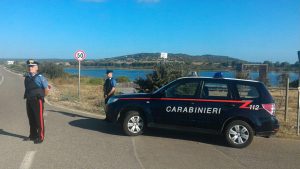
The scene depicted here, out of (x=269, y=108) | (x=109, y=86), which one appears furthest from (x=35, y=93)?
(x=269, y=108)

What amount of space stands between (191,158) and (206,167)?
2.25 feet

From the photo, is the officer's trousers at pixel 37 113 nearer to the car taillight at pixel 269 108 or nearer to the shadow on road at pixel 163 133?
the shadow on road at pixel 163 133

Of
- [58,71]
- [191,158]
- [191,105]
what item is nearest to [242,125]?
[191,105]

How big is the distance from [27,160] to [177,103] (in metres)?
3.89

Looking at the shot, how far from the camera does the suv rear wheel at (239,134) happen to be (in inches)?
356

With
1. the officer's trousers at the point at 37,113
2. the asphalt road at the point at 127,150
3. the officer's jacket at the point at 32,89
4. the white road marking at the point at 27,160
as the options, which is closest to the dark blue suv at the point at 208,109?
the asphalt road at the point at 127,150

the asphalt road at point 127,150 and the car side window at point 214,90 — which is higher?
the car side window at point 214,90

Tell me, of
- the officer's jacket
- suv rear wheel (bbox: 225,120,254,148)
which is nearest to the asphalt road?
suv rear wheel (bbox: 225,120,254,148)

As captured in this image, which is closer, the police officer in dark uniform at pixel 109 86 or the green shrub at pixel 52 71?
the police officer in dark uniform at pixel 109 86

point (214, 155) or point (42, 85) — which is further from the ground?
point (42, 85)

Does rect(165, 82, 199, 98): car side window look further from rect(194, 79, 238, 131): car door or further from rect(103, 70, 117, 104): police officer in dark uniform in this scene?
rect(103, 70, 117, 104): police officer in dark uniform

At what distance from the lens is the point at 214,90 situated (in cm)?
949

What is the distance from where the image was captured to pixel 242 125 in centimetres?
911

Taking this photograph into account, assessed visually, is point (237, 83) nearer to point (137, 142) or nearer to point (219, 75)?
point (219, 75)
